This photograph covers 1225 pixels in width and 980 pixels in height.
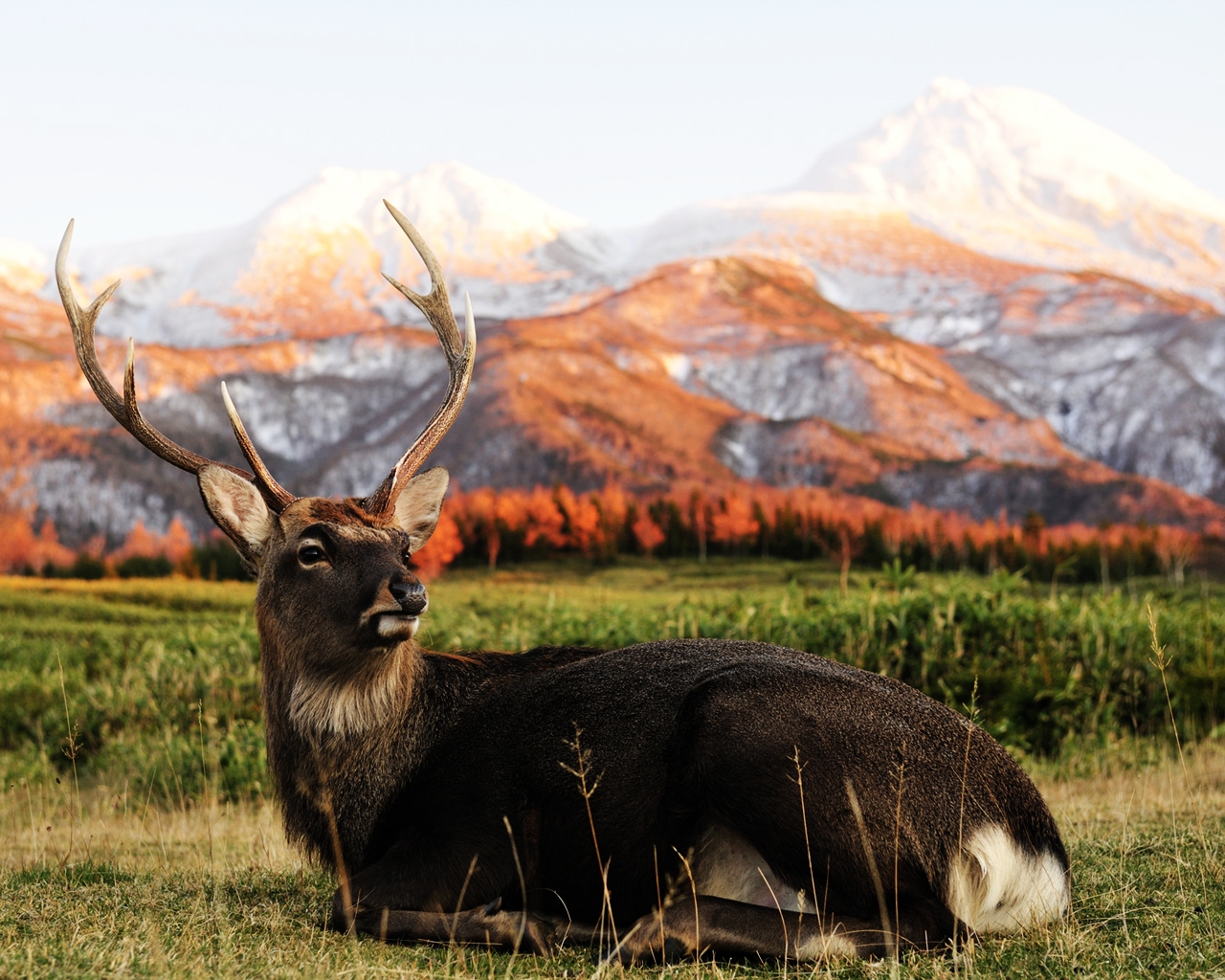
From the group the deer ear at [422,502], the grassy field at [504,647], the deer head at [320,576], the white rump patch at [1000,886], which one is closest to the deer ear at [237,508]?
the deer head at [320,576]

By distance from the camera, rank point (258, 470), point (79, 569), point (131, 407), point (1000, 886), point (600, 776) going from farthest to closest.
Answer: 1. point (79, 569)
2. point (131, 407)
3. point (258, 470)
4. point (600, 776)
5. point (1000, 886)

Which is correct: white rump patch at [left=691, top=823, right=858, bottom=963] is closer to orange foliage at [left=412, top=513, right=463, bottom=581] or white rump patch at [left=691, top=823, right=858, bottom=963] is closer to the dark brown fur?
the dark brown fur

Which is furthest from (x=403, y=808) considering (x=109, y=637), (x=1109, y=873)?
(x=109, y=637)

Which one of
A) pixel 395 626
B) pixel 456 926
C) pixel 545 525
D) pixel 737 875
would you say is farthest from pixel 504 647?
pixel 545 525

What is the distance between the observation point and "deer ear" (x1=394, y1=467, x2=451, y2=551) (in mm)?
5457

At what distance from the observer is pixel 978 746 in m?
4.14

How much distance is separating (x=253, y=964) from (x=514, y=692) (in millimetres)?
1578

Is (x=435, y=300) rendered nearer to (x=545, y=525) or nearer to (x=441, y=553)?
(x=441, y=553)

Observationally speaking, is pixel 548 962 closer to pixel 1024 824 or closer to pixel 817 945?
pixel 817 945

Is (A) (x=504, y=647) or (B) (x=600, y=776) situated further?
(A) (x=504, y=647)

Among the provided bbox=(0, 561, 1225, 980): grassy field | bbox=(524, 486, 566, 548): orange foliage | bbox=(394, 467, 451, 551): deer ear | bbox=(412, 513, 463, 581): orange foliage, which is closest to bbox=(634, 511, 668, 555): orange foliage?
bbox=(524, 486, 566, 548): orange foliage

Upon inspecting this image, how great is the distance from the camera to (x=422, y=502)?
18.2 feet

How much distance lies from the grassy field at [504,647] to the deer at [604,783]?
18cm

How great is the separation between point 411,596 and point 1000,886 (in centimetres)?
227
